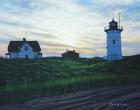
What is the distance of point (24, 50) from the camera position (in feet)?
333

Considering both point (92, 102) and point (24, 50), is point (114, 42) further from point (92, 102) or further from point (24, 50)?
point (92, 102)

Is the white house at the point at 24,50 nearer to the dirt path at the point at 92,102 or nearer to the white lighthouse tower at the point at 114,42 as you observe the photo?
the white lighthouse tower at the point at 114,42

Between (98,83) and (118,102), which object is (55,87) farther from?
(118,102)

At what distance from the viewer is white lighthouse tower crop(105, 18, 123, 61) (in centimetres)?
8519

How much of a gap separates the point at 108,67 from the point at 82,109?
36.8 metres

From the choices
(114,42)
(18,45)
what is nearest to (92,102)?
(114,42)

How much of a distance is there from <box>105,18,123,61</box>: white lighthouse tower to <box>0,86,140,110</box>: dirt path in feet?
174

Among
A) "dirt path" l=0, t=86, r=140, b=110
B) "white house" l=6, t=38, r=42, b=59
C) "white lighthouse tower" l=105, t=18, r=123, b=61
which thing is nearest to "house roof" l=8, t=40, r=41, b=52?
"white house" l=6, t=38, r=42, b=59

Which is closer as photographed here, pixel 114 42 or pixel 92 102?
pixel 92 102

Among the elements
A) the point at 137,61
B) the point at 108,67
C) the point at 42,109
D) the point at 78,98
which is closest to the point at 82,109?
the point at 42,109

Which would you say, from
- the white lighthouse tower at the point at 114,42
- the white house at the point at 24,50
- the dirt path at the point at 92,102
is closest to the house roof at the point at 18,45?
the white house at the point at 24,50

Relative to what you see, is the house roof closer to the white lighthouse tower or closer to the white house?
the white house

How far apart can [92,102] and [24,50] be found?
76.4 metres

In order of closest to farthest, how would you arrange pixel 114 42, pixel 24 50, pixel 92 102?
pixel 92 102
pixel 114 42
pixel 24 50
